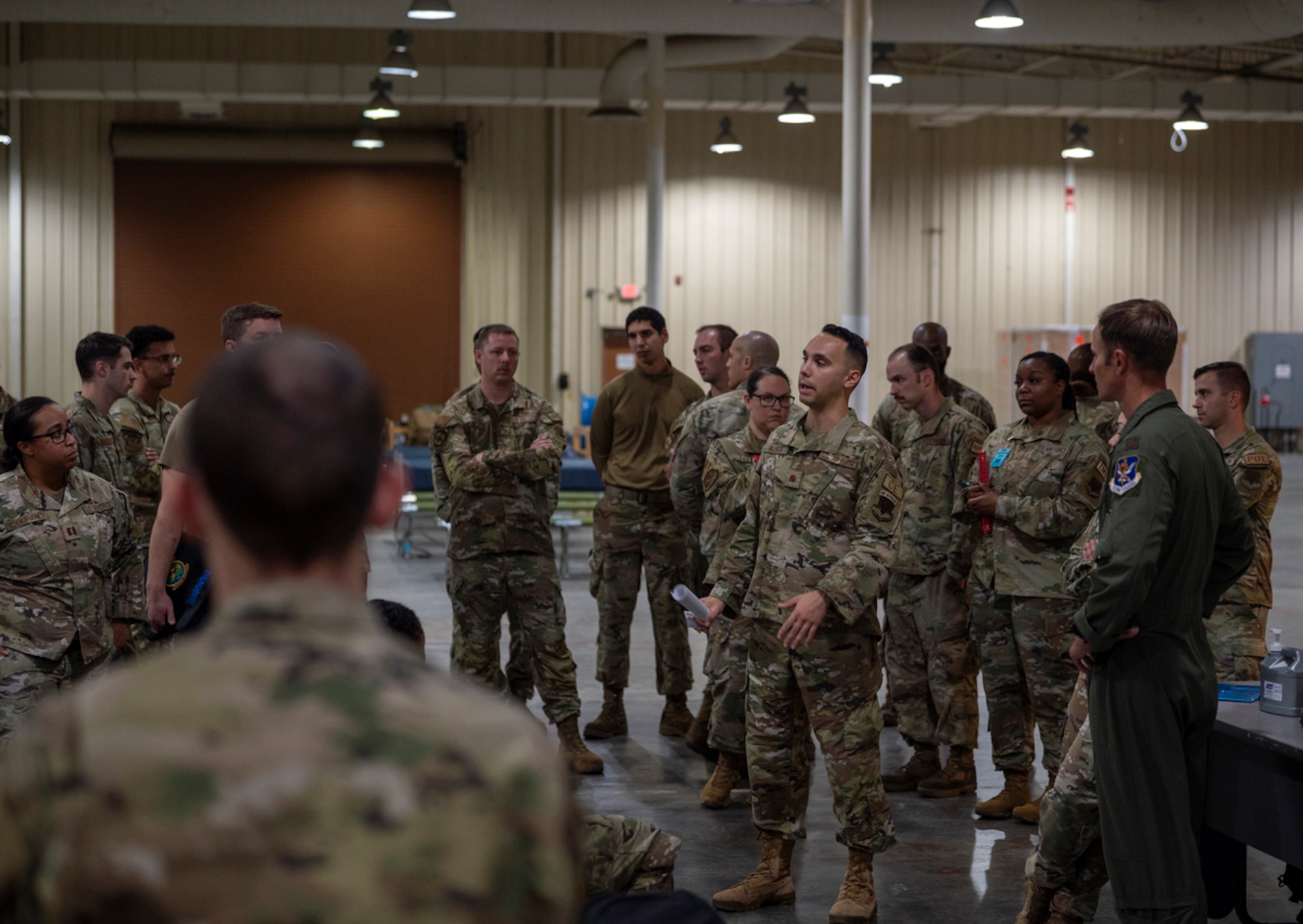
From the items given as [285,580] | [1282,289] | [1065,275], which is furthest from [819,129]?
[285,580]

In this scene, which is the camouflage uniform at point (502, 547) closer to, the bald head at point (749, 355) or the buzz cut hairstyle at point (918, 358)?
the bald head at point (749, 355)


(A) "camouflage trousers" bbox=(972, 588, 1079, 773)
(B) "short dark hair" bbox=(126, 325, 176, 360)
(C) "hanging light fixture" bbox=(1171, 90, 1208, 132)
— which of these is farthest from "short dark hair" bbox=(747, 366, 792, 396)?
(C) "hanging light fixture" bbox=(1171, 90, 1208, 132)

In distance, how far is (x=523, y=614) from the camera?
5551mm

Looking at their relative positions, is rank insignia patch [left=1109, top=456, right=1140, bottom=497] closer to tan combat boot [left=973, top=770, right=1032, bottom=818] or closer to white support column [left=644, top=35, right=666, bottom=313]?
tan combat boot [left=973, top=770, right=1032, bottom=818]

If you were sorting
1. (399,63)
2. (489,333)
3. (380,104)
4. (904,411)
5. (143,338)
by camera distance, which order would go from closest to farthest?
(489,333)
(143,338)
(904,411)
(399,63)
(380,104)

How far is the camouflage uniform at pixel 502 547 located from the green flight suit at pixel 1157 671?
2.73 m

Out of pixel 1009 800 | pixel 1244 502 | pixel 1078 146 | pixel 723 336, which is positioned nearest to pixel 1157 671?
pixel 1244 502

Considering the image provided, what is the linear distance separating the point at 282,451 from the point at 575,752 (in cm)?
469

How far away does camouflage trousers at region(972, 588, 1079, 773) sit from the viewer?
477 cm

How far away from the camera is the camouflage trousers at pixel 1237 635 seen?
4.55 m

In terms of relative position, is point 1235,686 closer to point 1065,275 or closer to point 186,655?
point 186,655

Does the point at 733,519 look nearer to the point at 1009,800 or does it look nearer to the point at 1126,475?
the point at 1009,800

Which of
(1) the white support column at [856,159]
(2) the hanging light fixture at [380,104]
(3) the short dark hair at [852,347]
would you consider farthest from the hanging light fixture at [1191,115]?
(3) the short dark hair at [852,347]

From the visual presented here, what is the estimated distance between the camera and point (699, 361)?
612cm
